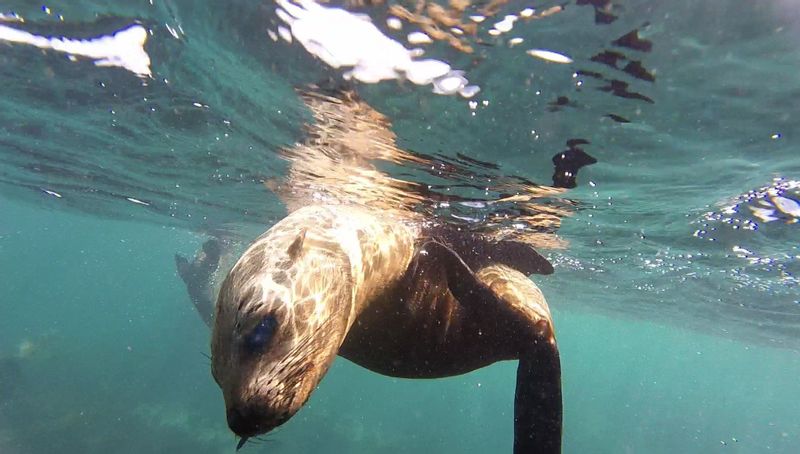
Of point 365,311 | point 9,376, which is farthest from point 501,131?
point 9,376

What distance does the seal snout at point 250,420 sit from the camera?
2215 mm

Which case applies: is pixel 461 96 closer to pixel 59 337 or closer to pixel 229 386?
pixel 229 386

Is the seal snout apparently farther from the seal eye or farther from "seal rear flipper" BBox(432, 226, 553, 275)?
"seal rear flipper" BBox(432, 226, 553, 275)

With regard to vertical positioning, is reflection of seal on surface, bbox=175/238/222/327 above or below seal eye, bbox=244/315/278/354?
below

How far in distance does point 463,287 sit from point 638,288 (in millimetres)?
22088

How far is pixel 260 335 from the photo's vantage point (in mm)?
2445

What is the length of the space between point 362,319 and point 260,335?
7.32 feet

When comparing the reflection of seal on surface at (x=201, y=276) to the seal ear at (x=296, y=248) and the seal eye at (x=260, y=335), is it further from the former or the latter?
the seal eye at (x=260, y=335)

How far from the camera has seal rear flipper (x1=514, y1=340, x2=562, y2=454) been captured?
3998mm

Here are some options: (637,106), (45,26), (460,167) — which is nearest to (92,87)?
(45,26)

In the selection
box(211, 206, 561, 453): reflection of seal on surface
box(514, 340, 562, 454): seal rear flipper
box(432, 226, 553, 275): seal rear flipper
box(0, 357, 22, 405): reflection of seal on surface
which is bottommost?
box(0, 357, 22, 405): reflection of seal on surface

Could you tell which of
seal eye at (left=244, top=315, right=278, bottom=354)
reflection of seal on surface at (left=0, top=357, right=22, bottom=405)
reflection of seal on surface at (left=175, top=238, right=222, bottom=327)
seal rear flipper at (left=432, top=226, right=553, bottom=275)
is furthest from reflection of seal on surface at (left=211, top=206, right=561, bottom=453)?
reflection of seal on surface at (left=0, top=357, right=22, bottom=405)

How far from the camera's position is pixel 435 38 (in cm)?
557

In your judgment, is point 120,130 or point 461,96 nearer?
point 461,96
